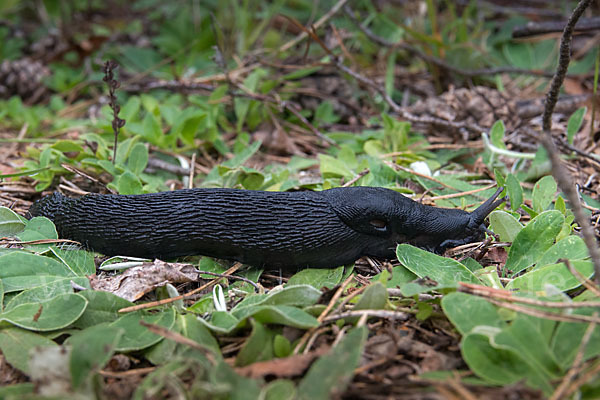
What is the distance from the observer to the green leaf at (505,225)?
7.18 feet

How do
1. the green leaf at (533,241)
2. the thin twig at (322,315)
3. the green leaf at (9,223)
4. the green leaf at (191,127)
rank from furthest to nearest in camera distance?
1. the green leaf at (191,127)
2. the green leaf at (9,223)
3. the green leaf at (533,241)
4. the thin twig at (322,315)

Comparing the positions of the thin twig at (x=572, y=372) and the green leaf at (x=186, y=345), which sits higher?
the thin twig at (x=572, y=372)

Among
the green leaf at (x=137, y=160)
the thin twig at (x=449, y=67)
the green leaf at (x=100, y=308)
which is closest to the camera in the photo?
the green leaf at (x=100, y=308)

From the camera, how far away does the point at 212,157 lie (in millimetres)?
3547

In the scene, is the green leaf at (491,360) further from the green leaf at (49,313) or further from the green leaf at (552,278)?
the green leaf at (49,313)

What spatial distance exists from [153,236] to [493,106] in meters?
2.61

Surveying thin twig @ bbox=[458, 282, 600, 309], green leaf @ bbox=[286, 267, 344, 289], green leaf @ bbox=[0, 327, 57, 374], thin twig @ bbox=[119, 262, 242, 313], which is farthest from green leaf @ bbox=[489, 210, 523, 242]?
green leaf @ bbox=[0, 327, 57, 374]

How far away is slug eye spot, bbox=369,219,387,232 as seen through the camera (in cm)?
231

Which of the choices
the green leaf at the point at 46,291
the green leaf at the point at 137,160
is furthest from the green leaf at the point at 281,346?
the green leaf at the point at 137,160

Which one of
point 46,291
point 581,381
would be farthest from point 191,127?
point 581,381

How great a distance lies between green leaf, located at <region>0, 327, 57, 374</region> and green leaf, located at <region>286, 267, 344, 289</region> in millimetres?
984

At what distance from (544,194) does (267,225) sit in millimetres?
1377

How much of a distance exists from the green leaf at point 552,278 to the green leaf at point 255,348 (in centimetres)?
96

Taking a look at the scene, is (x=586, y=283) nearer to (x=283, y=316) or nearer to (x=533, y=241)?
(x=533, y=241)
